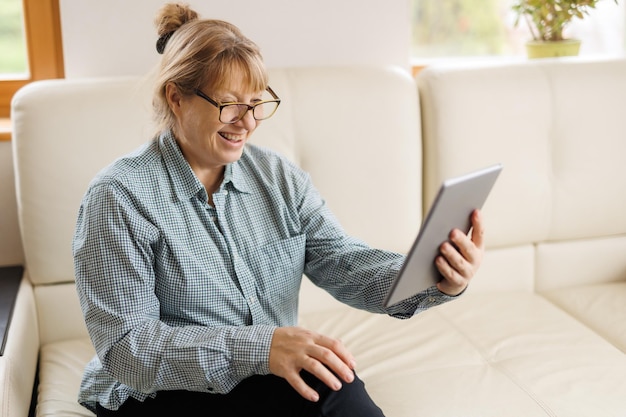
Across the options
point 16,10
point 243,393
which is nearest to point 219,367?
point 243,393

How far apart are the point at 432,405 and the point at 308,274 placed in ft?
1.22

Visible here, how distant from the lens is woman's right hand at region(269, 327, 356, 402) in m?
1.27

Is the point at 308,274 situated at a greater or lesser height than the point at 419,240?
lesser

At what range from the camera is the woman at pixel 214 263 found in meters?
1.33

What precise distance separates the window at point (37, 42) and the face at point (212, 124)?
880 millimetres

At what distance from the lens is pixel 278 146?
198cm

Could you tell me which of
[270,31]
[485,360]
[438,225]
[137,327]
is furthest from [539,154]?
Answer: [137,327]

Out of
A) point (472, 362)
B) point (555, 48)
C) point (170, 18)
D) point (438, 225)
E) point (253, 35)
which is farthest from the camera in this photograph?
point (555, 48)

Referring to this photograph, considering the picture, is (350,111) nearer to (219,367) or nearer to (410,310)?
(410,310)

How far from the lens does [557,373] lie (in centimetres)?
171

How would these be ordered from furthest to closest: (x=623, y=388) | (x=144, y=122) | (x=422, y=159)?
(x=422, y=159), (x=144, y=122), (x=623, y=388)

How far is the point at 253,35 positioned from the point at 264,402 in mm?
1150

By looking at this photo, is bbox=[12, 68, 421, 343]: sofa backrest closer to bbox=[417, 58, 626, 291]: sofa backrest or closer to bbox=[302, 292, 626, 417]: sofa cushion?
bbox=[417, 58, 626, 291]: sofa backrest

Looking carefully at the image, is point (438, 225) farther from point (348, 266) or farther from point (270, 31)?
point (270, 31)
